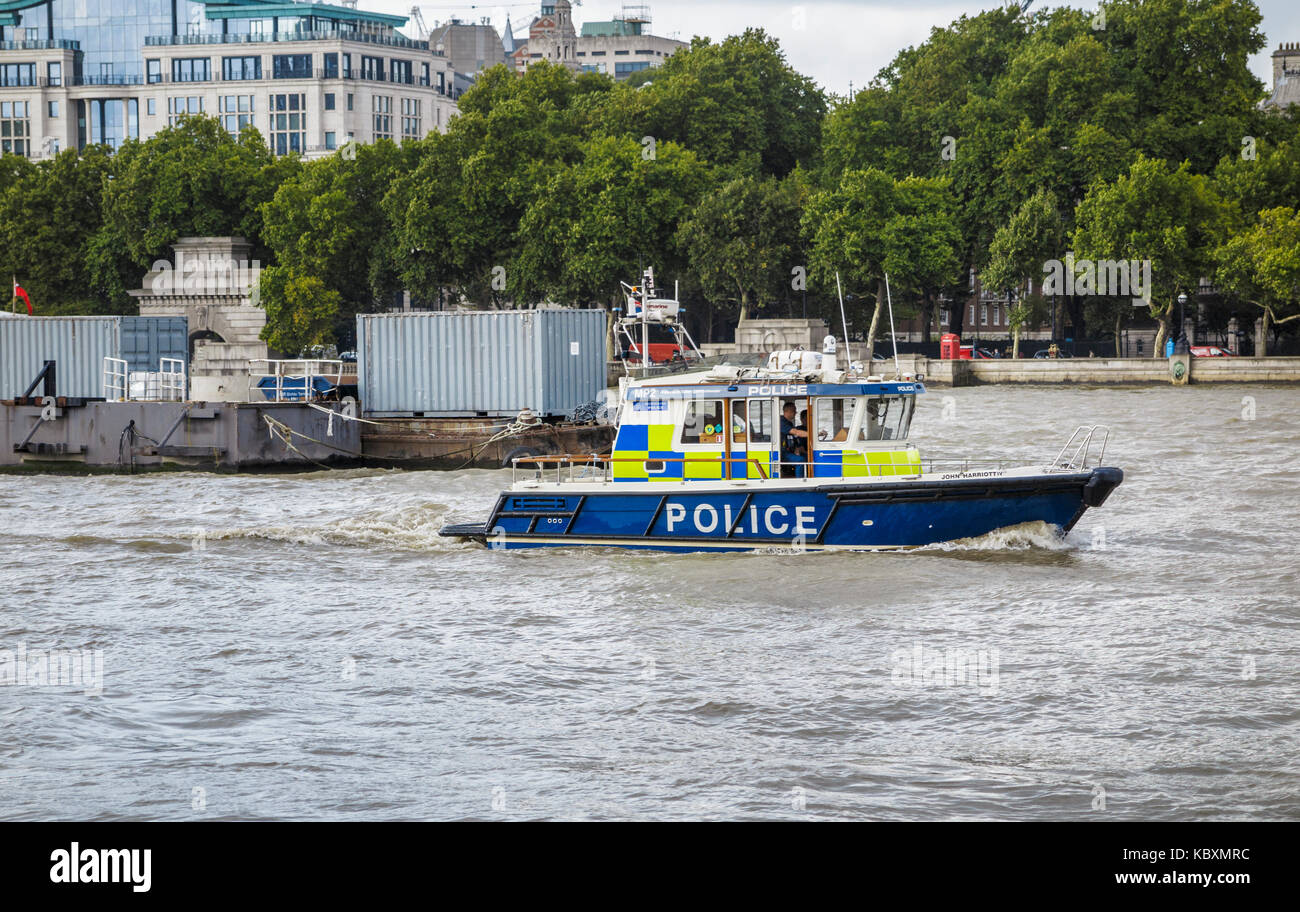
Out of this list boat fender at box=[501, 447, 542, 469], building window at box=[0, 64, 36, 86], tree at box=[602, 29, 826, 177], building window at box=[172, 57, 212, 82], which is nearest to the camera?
boat fender at box=[501, 447, 542, 469]

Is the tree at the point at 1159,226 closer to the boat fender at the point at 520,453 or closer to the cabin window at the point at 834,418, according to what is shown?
the boat fender at the point at 520,453

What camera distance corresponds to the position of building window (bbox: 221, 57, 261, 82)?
420 ft

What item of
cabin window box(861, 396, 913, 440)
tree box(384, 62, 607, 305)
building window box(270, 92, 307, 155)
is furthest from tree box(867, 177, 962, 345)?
building window box(270, 92, 307, 155)

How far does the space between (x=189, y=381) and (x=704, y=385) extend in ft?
90.0

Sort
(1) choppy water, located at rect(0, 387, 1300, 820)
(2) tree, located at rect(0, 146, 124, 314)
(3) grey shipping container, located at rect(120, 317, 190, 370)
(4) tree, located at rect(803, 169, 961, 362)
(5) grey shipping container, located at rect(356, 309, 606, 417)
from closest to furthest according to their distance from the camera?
1. (1) choppy water, located at rect(0, 387, 1300, 820)
2. (5) grey shipping container, located at rect(356, 309, 606, 417)
3. (3) grey shipping container, located at rect(120, 317, 190, 370)
4. (4) tree, located at rect(803, 169, 961, 362)
5. (2) tree, located at rect(0, 146, 124, 314)

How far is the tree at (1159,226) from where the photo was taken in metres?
76.4

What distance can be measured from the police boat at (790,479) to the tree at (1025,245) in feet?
189

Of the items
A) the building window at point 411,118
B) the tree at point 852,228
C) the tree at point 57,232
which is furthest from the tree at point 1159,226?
the building window at point 411,118

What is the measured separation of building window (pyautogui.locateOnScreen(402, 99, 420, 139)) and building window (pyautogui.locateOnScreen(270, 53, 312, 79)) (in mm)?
8991

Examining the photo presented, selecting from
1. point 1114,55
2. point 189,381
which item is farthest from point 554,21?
point 189,381

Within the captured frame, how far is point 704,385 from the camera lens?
2398 cm

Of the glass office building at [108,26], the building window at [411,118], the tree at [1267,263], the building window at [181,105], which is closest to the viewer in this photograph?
the tree at [1267,263]

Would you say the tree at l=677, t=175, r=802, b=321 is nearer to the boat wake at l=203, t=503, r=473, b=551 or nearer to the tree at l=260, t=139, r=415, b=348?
the tree at l=260, t=139, r=415, b=348

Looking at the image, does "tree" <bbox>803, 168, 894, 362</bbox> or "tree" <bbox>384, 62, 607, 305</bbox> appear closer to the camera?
"tree" <bbox>384, 62, 607, 305</bbox>
